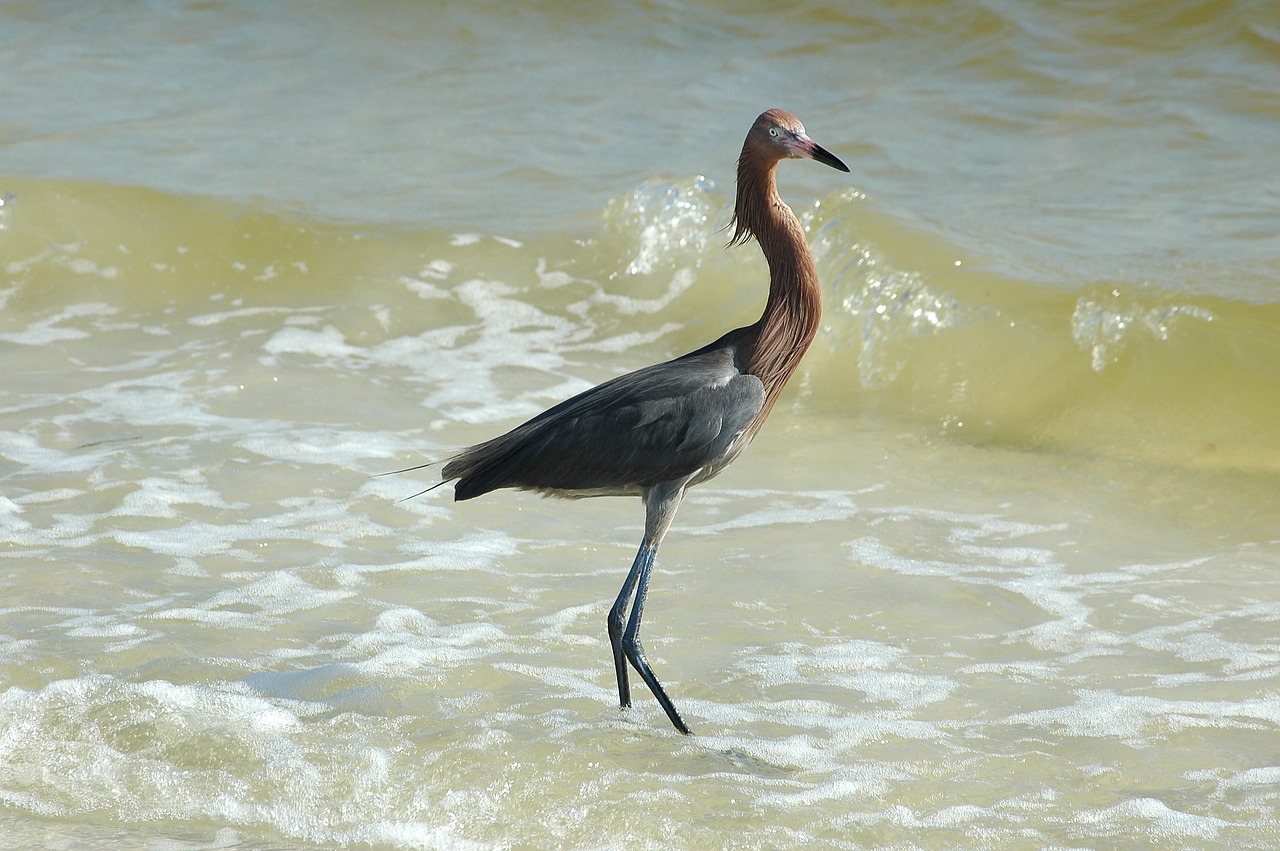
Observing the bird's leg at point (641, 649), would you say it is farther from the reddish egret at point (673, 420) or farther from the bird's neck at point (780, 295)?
the bird's neck at point (780, 295)

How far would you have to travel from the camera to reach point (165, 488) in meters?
6.34

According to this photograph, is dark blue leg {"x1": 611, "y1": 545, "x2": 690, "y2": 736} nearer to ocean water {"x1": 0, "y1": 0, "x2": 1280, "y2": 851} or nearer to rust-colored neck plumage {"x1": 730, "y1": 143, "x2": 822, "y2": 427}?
ocean water {"x1": 0, "y1": 0, "x2": 1280, "y2": 851}

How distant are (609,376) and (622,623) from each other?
3907 millimetres

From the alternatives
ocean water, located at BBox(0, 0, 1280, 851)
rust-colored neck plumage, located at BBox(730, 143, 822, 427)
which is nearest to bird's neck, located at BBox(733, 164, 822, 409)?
rust-colored neck plumage, located at BBox(730, 143, 822, 427)

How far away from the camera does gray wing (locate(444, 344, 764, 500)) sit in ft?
14.4

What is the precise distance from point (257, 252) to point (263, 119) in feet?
9.31

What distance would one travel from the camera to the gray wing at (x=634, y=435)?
4.38 meters

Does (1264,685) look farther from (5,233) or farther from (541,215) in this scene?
(5,233)

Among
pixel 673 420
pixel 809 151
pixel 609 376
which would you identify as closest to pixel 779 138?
pixel 809 151

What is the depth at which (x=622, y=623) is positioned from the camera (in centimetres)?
455

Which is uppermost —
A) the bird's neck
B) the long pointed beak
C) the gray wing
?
the long pointed beak

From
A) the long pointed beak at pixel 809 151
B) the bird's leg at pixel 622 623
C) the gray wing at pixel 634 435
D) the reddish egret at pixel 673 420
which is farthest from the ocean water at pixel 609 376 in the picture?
the long pointed beak at pixel 809 151

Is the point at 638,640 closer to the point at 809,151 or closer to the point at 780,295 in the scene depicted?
the point at 780,295

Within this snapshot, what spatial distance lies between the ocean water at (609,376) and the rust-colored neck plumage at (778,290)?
109cm
